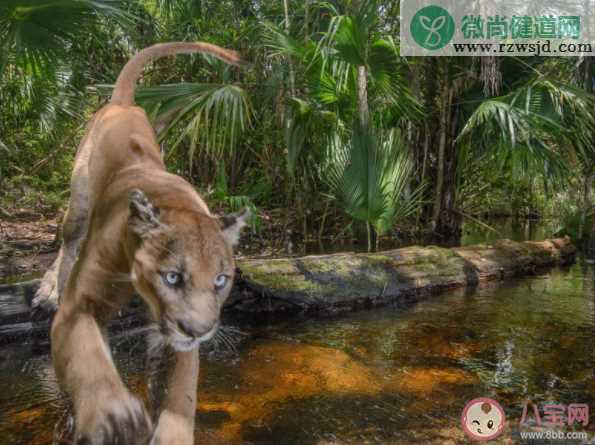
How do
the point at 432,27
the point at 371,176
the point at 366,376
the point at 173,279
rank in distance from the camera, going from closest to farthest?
the point at 173,279 → the point at 366,376 → the point at 371,176 → the point at 432,27

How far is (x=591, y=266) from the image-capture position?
728 centimetres

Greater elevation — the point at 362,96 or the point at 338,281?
the point at 362,96

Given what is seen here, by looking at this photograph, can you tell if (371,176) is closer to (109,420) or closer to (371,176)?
(371,176)

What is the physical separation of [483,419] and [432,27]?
6589 millimetres

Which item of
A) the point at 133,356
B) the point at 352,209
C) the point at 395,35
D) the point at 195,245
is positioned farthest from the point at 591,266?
the point at 195,245

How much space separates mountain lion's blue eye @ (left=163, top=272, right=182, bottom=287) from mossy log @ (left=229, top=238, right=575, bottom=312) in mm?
2436

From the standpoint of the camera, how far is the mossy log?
4.44 metres

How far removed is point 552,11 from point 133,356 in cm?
817

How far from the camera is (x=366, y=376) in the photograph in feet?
10.6

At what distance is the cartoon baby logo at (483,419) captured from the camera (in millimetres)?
2512

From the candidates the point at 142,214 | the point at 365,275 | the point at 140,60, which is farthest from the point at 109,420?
the point at 365,275

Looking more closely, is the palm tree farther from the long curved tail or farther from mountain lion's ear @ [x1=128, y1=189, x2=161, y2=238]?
mountain lion's ear @ [x1=128, y1=189, x2=161, y2=238]

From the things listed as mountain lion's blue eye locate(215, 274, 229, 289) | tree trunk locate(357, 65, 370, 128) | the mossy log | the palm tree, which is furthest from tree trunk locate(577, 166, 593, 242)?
mountain lion's blue eye locate(215, 274, 229, 289)

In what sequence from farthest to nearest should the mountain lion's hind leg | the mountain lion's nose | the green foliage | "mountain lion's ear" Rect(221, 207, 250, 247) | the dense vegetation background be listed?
the green foliage, the dense vegetation background, the mountain lion's hind leg, "mountain lion's ear" Rect(221, 207, 250, 247), the mountain lion's nose
